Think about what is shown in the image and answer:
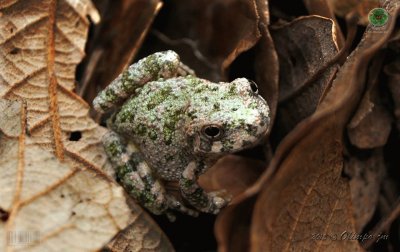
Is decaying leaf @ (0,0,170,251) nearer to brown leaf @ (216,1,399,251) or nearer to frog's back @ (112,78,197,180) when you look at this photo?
frog's back @ (112,78,197,180)

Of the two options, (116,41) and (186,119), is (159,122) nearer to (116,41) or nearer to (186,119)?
(186,119)

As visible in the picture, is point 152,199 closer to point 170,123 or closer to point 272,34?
point 170,123

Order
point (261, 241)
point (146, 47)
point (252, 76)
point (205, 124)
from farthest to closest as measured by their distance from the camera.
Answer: point (146, 47) → point (252, 76) → point (205, 124) → point (261, 241)

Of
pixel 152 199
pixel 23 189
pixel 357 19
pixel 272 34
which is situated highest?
pixel 357 19

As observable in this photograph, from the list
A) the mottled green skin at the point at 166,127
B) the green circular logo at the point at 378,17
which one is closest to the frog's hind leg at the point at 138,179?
the mottled green skin at the point at 166,127

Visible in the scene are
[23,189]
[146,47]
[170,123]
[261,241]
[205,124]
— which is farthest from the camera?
[146,47]

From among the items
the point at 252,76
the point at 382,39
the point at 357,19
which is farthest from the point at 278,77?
the point at 382,39

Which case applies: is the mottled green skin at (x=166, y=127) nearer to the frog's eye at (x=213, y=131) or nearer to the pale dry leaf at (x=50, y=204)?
the frog's eye at (x=213, y=131)
